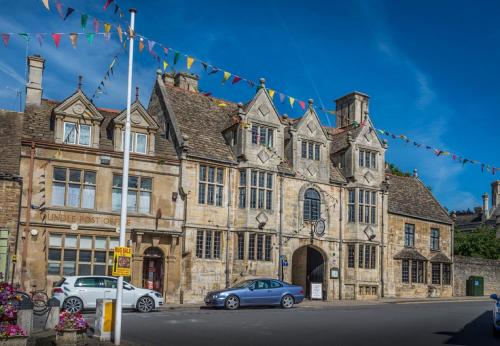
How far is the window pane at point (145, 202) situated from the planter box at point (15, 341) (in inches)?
671

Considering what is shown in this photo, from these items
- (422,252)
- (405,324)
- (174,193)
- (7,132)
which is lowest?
(405,324)

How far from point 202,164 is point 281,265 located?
7.42 m

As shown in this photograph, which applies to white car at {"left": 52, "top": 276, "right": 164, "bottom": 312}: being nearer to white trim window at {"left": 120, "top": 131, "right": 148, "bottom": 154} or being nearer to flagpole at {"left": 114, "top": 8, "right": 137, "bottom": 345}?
white trim window at {"left": 120, "top": 131, "right": 148, "bottom": 154}

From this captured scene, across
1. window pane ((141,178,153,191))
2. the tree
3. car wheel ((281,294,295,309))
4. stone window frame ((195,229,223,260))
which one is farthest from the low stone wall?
window pane ((141,178,153,191))

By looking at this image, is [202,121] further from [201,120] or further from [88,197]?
[88,197]

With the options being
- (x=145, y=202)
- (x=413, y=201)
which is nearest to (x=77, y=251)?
(x=145, y=202)

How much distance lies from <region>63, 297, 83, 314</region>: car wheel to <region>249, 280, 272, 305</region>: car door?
7776mm

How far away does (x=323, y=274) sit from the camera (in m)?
36.6

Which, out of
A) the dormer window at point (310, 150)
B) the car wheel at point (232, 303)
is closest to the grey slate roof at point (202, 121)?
the dormer window at point (310, 150)

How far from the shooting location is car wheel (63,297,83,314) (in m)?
22.7

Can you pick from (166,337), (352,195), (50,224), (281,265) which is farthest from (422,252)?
(166,337)

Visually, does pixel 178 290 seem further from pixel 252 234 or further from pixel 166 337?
pixel 166 337

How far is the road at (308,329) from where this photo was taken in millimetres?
15688

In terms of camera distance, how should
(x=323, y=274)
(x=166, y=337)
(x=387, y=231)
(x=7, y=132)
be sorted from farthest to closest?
(x=387, y=231)
(x=323, y=274)
(x=7, y=132)
(x=166, y=337)
